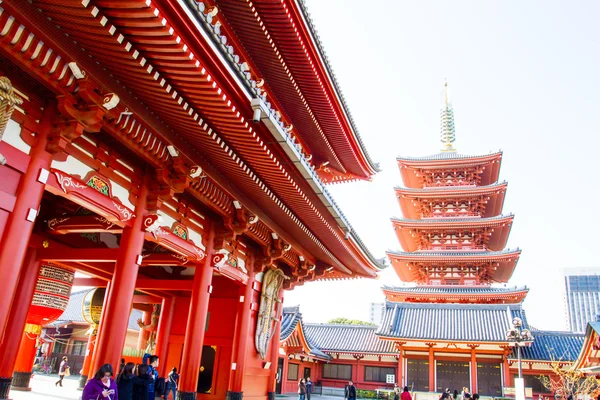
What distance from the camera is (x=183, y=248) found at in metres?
10.6

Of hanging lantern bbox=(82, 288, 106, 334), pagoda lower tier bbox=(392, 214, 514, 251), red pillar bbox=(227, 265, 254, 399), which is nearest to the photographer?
red pillar bbox=(227, 265, 254, 399)

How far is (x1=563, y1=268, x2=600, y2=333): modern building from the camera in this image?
465 ft

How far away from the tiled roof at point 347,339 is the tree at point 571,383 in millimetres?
9477

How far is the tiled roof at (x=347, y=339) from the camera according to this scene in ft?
107

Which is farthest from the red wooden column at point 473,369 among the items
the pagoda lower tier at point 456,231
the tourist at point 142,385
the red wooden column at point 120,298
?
the tourist at point 142,385

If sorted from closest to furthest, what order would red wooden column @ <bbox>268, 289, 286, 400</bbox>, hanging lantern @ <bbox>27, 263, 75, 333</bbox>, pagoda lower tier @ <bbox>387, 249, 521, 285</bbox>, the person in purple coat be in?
the person in purple coat → hanging lantern @ <bbox>27, 263, 75, 333</bbox> → red wooden column @ <bbox>268, 289, 286, 400</bbox> → pagoda lower tier @ <bbox>387, 249, 521, 285</bbox>

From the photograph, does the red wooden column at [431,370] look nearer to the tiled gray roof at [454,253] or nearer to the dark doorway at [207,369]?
the tiled gray roof at [454,253]

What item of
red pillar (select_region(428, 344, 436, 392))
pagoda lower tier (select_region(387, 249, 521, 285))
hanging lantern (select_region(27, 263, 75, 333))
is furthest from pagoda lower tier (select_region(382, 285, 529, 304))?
hanging lantern (select_region(27, 263, 75, 333))

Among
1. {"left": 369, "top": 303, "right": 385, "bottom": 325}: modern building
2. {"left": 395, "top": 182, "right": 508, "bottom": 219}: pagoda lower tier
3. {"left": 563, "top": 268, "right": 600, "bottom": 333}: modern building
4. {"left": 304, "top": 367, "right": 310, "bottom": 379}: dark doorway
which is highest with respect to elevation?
{"left": 563, "top": 268, "right": 600, "bottom": 333}: modern building

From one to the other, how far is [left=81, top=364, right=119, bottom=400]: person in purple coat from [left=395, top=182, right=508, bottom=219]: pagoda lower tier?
104ft

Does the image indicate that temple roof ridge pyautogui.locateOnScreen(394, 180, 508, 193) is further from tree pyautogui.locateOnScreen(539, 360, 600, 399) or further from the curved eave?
tree pyautogui.locateOnScreen(539, 360, 600, 399)

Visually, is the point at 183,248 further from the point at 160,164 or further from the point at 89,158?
A: the point at 89,158

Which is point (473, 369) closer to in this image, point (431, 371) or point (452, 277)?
point (431, 371)

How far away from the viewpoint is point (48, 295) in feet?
38.6
